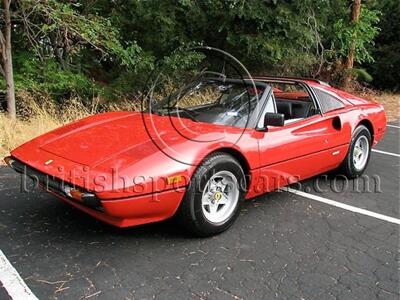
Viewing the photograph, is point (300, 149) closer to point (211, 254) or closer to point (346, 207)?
point (346, 207)

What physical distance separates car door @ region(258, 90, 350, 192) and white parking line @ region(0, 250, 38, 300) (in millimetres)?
2088

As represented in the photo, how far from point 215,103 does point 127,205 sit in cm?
181

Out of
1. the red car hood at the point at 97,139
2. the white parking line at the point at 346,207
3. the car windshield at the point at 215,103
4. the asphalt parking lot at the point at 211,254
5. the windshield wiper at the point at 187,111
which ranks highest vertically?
the car windshield at the point at 215,103

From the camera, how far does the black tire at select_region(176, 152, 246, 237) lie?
3.21m

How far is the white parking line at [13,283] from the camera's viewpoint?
257 cm

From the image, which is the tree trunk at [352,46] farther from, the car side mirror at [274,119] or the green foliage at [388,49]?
the car side mirror at [274,119]

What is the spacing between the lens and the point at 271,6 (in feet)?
32.2

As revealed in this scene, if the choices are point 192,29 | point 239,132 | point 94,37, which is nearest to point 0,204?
point 239,132

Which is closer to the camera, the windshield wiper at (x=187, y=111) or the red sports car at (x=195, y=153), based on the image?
the red sports car at (x=195, y=153)

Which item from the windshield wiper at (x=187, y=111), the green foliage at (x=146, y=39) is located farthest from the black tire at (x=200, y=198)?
the green foliage at (x=146, y=39)

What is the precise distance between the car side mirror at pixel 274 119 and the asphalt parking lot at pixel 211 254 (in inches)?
35.0

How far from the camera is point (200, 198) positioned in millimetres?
3268

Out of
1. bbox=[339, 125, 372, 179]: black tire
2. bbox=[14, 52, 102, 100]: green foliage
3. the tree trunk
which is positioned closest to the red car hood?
bbox=[339, 125, 372, 179]: black tire

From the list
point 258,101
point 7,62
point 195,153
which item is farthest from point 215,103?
point 7,62
